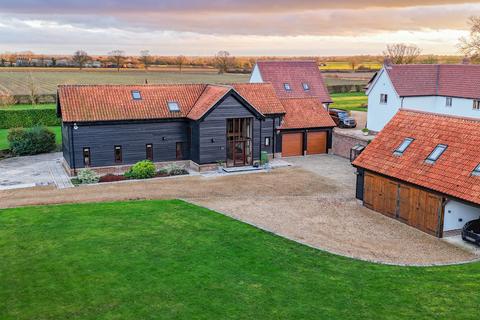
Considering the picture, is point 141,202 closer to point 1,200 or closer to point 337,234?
point 1,200

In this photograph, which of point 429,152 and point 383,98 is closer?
point 429,152

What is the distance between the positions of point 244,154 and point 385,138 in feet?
40.7

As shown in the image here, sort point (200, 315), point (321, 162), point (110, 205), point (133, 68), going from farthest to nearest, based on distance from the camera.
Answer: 1. point (133, 68)
2. point (321, 162)
3. point (110, 205)
4. point (200, 315)

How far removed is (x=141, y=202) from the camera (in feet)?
90.5

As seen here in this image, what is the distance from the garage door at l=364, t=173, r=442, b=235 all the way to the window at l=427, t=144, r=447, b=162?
1.74 metres

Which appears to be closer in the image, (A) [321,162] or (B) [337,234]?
(B) [337,234]

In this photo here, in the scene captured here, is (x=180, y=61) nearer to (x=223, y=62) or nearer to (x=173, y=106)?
(x=223, y=62)

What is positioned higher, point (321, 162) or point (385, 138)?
point (385, 138)

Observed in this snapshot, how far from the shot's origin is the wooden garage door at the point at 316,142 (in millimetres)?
42125

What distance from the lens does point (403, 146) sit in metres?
26.2

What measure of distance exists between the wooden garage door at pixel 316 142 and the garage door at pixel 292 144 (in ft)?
2.62

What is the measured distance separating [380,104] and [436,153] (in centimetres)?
2459

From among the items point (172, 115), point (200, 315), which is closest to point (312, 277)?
point (200, 315)

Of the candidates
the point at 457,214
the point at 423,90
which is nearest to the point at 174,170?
the point at 457,214
